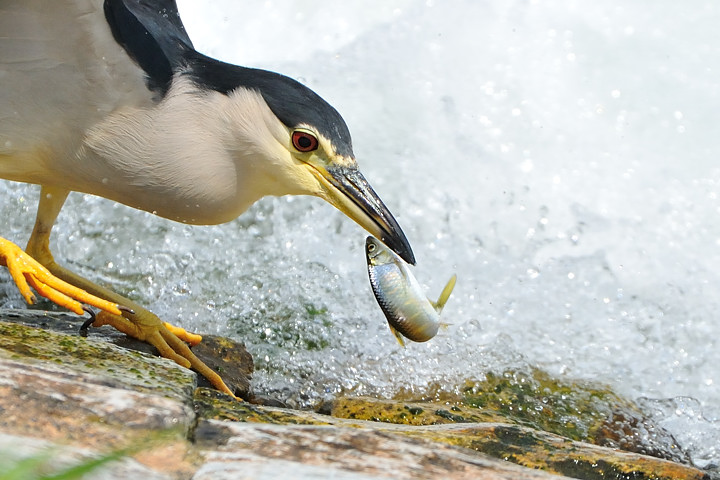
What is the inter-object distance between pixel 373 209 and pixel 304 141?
343 millimetres

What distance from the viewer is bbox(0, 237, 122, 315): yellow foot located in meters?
3.09

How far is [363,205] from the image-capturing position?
128 inches

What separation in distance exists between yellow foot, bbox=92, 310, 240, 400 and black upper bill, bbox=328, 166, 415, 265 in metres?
0.78

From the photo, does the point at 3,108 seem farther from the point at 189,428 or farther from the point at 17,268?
the point at 189,428

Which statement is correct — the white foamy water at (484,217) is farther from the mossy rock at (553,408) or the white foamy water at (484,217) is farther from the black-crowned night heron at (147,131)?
the black-crowned night heron at (147,131)

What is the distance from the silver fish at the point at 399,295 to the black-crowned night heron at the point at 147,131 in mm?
68

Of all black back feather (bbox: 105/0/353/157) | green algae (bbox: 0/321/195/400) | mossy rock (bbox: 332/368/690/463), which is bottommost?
green algae (bbox: 0/321/195/400)

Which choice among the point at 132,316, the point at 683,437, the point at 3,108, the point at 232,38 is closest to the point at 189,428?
the point at 132,316

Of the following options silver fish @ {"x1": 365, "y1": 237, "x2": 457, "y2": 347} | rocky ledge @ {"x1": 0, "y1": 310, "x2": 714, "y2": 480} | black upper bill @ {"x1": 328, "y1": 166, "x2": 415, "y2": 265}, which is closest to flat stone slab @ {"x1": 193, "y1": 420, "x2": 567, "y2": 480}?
rocky ledge @ {"x1": 0, "y1": 310, "x2": 714, "y2": 480}

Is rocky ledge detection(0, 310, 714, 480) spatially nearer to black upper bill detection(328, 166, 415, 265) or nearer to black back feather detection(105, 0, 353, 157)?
black upper bill detection(328, 166, 415, 265)

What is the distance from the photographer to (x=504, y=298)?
17.1 ft

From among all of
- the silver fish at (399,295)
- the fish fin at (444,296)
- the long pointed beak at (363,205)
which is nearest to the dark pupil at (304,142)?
the long pointed beak at (363,205)

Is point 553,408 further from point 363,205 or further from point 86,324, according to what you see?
point 86,324

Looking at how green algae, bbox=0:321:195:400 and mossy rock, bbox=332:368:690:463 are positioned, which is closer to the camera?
green algae, bbox=0:321:195:400
